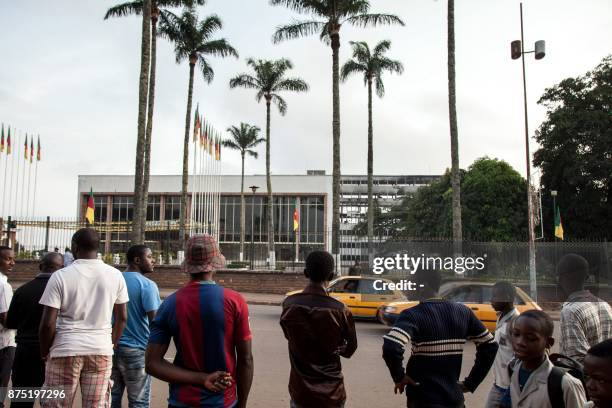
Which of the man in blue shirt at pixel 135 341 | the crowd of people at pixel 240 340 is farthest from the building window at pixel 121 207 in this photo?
the man in blue shirt at pixel 135 341

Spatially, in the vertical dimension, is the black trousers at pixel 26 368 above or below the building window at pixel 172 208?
below

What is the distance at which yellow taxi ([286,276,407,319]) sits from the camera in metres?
14.5

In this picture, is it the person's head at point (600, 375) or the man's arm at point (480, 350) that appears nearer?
the person's head at point (600, 375)

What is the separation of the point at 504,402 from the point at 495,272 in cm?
2010

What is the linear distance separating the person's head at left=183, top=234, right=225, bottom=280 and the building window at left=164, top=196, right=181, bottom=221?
5620 centimetres

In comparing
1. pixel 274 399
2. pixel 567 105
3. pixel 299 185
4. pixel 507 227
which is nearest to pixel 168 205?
pixel 299 185

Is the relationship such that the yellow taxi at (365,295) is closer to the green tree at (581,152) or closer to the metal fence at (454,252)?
the metal fence at (454,252)

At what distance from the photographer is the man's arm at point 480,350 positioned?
11.7 ft

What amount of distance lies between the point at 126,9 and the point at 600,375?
82.7 feet

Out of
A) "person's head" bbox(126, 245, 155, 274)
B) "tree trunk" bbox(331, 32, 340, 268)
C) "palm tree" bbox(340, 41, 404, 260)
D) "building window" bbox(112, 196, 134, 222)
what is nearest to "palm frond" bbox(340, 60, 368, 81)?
"palm tree" bbox(340, 41, 404, 260)

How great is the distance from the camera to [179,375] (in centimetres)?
276

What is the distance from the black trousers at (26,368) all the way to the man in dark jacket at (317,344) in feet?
7.82

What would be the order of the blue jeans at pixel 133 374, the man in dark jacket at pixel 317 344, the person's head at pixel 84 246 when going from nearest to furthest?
the man in dark jacket at pixel 317 344 → the person's head at pixel 84 246 → the blue jeans at pixel 133 374

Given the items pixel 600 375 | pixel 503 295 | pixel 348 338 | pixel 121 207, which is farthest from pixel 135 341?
pixel 121 207
